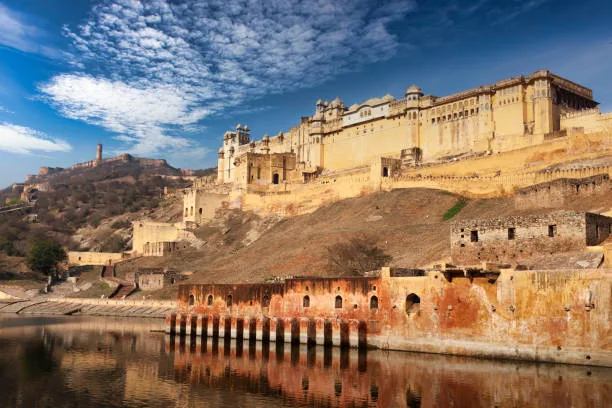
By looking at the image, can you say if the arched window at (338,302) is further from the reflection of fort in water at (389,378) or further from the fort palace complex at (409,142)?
the fort palace complex at (409,142)

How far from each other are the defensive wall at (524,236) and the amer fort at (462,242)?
55 mm

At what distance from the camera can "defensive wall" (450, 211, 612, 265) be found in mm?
26453

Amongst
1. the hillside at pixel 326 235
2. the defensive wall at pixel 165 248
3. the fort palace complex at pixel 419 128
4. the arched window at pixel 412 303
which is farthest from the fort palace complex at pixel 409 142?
the arched window at pixel 412 303

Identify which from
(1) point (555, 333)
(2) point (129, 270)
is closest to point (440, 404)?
(1) point (555, 333)

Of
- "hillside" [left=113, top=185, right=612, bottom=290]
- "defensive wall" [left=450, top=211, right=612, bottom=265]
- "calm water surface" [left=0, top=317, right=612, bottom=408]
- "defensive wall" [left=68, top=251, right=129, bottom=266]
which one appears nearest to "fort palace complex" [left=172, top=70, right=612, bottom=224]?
"hillside" [left=113, top=185, right=612, bottom=290]

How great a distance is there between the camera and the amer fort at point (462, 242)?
74.5 ft

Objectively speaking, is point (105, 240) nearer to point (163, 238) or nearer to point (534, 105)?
point (163, 238)

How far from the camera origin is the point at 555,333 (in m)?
22.0

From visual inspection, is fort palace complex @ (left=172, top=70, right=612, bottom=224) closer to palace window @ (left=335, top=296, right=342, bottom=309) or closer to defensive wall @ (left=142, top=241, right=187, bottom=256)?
defensive wall @ (left=142, top=241, right=187, bottom=256)

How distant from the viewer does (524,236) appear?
2806 cm

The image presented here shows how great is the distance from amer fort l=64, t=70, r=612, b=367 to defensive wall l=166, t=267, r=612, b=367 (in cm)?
5

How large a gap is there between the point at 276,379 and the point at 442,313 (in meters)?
7.40

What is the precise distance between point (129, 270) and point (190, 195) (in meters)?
14.5

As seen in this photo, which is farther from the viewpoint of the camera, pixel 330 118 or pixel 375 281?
pixel 330 118
